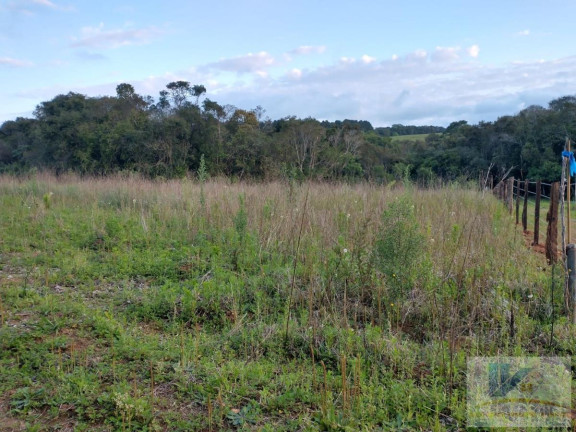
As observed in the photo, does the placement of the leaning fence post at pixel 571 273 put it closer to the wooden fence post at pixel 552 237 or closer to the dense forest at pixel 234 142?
the wooden fence post at pixel 552 237

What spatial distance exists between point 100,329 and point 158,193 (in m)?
6.03

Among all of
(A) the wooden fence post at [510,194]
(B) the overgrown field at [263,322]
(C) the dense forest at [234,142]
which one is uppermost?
(C) the dense forest at [234,142]

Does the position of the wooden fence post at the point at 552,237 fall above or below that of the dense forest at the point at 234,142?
below

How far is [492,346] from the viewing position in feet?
11.3

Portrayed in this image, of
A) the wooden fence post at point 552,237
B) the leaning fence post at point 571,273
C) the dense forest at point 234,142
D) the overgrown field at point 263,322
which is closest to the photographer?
the overgrown field at point 263,322

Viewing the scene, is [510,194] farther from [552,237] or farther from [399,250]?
[399,250]

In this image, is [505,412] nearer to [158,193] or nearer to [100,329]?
[100,329]

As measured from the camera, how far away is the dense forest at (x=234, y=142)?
16219 mm

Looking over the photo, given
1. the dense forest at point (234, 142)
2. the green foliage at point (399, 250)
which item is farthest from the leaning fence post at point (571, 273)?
the dense forest at point (234, 142)

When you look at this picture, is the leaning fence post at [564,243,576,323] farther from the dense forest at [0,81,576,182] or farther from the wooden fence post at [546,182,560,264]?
the dense forest at [0,81,576,182]

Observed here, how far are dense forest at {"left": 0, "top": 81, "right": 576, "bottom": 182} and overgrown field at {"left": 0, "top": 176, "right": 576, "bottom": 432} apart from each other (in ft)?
22.4

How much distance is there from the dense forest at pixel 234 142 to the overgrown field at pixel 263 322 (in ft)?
22.4

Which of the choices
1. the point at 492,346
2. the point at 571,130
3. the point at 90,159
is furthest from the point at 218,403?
the point at 571,130

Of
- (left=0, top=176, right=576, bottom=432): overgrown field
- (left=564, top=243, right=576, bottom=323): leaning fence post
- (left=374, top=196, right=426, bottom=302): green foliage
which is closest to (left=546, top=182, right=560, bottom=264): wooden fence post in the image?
(left=0, top=176, right=576, bottom=432): overgrown field
